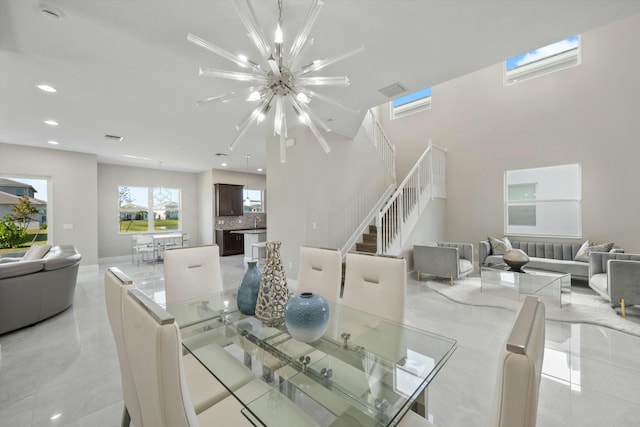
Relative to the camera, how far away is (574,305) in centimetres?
356

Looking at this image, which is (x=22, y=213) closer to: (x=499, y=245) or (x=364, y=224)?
(x=364, y=224)

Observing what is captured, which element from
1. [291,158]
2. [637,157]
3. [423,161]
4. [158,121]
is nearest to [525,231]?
[637,157]

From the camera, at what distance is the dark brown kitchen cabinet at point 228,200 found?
8117 mm

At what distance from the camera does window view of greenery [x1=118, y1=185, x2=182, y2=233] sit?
24.7ft

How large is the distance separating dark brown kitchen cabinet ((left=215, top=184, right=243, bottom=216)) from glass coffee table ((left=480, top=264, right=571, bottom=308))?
6.98 metres

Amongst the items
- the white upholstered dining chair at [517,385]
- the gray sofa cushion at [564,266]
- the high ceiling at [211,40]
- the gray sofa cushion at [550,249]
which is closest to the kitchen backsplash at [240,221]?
the high ceiling at [211,40]

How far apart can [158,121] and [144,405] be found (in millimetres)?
4294

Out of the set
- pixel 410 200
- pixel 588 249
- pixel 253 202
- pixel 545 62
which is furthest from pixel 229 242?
pixel 545 62

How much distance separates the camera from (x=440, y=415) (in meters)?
1.70

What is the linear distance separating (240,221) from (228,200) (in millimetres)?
888

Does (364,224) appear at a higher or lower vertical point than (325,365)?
higher

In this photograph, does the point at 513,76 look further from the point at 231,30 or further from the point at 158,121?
the point at 158,121

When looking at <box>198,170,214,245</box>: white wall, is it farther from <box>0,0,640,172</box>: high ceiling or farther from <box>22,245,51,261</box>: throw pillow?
<box>0,0,640,172</box>: high ceiling

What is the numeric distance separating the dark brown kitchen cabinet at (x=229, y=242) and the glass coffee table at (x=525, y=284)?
6.77 metres
